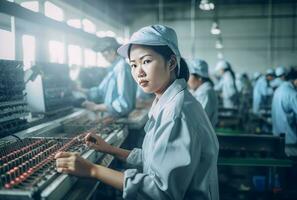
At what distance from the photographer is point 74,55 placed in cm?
851

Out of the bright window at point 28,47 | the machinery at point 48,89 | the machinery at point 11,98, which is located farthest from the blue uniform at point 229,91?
the machinery at point 11,98

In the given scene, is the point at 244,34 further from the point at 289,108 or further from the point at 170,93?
the point at 170,93

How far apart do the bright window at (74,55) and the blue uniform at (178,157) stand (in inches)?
269

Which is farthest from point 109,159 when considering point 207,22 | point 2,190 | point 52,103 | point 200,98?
point 207,22

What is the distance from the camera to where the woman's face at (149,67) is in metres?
1.62

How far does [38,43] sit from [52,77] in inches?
104

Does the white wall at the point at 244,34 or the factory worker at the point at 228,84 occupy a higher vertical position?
the white wall at the point at 244,34

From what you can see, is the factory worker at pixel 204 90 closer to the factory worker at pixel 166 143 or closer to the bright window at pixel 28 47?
the factory worker at pixel 166 143

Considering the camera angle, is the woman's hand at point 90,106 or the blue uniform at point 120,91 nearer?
the blue uniform at point 120,91

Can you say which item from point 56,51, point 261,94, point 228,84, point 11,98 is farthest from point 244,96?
point 11,98

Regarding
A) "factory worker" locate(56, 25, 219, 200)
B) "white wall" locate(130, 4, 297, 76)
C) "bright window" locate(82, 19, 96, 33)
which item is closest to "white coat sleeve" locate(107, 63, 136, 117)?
"factory worker" locate(56, 25, 219, 200)

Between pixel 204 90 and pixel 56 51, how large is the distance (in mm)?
4149

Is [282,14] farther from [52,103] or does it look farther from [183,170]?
[183,170]

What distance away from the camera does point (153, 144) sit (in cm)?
150
